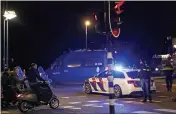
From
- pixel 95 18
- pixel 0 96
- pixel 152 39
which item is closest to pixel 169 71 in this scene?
pixel 0 96

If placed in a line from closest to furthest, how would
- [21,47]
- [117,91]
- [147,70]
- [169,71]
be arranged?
[147,70]
[117,91]
[169,71]
[21,47]

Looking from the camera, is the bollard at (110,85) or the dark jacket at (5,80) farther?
the dark jacket at (5,80)

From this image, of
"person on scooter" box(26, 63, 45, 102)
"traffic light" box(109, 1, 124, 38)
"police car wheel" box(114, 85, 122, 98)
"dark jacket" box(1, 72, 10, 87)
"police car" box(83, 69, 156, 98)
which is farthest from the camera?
"police car wheel" box(114, 85, 122, 98)

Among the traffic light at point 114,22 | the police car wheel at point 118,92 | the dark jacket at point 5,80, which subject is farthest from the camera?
the police car wheel at point 118,92

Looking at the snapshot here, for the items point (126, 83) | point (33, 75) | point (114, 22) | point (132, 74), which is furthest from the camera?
point (132, 74)

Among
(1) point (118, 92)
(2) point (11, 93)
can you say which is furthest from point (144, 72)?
(2) point (11, 93)

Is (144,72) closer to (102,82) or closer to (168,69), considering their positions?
(102,82)

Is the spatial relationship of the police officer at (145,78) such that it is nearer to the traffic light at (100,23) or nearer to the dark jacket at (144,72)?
the dark jacket at (144,72)

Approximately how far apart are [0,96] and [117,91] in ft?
20.1

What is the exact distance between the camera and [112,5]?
34.4 ft

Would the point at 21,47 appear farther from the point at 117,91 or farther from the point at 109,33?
the point at 109,33

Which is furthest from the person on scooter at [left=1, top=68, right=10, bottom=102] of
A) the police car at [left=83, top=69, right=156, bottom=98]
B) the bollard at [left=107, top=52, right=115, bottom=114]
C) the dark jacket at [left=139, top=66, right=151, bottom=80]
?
the bollard at [left=107, top=52, right=115, bottom=114]

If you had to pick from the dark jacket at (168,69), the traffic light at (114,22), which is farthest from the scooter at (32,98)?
the dark jacket at (168,69)

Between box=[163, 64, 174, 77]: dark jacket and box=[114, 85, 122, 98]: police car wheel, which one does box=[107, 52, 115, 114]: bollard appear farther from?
box=[163, 64, 174, 77]: dark jacket
